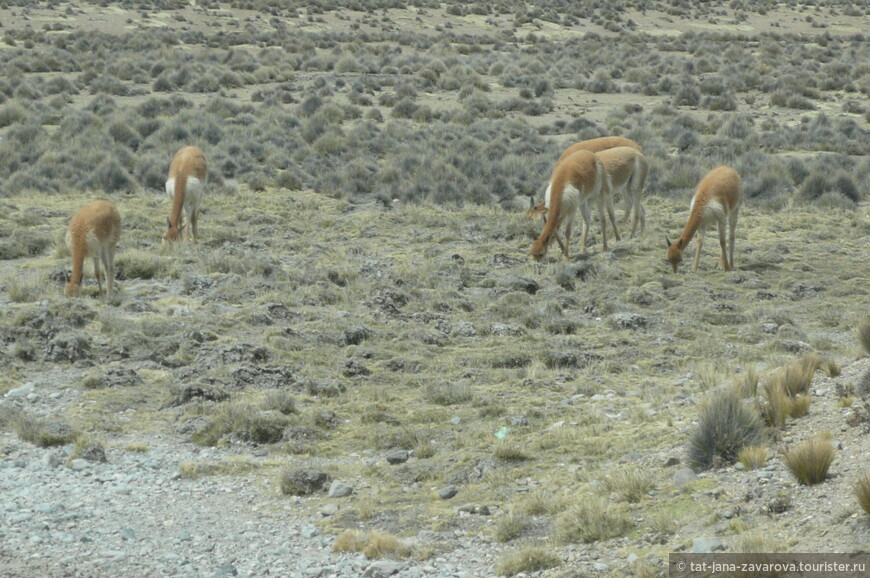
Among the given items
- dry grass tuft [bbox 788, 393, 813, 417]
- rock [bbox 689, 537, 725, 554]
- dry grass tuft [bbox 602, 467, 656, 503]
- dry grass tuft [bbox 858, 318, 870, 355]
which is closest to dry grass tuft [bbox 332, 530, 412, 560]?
dry grass tuft [bbox 602, 467, 656, 503]

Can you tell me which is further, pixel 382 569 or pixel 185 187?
pixel 185 187

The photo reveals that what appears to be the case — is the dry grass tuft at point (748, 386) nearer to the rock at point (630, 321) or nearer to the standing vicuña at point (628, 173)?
the rock at point (630, 321)

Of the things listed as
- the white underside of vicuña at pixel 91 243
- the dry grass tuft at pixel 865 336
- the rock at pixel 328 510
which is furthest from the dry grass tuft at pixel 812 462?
the white underside of vicuña at pixel 91 243

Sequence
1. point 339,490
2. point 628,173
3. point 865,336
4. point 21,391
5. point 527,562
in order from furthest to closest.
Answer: point 628,173, point 21,391, point 865,336, point 339,490, point 527,562

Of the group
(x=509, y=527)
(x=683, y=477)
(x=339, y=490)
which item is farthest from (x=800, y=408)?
(x=339, y=490)

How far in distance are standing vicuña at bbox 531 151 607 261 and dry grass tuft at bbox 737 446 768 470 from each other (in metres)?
9.03

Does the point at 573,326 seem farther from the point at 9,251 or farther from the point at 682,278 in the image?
the point at 9,251

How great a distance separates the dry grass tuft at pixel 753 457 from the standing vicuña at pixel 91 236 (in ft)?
29.0

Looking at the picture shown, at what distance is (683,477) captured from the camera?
745 cm

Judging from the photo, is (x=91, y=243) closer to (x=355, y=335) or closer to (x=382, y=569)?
(x=355, y=335)

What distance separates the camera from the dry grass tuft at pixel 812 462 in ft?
21.7

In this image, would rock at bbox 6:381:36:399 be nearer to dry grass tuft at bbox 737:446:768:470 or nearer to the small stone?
the small stone

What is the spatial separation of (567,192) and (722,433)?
8898 millimetres

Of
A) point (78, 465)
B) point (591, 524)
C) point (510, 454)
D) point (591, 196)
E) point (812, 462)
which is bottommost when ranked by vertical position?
point (78, 465)
